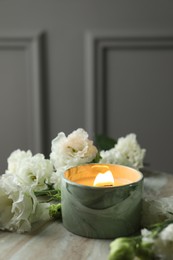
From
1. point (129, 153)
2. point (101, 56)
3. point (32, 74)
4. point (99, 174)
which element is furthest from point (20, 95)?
point (99, 174)

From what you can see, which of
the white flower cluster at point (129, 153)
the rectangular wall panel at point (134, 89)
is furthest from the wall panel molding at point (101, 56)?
the white flower cluster at point (129, 153)

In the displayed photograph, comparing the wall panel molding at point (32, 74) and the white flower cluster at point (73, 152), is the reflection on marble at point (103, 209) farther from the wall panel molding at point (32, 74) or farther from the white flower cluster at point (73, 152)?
the wall panel molding at point (32, 74)

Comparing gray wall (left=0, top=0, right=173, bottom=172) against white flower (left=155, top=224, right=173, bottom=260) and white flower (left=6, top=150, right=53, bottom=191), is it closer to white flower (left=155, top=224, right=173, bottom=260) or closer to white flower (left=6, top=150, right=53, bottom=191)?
white flower (left=6, top=150, right=53, bottom=191)

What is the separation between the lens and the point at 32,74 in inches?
46.7

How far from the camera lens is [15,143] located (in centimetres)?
124

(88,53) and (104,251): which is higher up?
(88,53)

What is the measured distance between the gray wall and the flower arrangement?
54cm

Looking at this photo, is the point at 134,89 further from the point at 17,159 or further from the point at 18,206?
the point at 18,206

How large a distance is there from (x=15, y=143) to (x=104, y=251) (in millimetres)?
865

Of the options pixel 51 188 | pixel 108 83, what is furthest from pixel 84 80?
pixel 51 188

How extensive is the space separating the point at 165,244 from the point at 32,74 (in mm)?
888

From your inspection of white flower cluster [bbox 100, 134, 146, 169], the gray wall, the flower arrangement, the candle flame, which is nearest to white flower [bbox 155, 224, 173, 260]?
the flower arrangement

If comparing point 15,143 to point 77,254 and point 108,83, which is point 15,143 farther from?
point 77,254

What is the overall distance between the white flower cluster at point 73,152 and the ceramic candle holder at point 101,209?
0.06 metres
